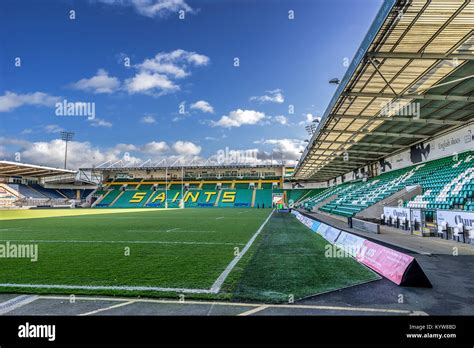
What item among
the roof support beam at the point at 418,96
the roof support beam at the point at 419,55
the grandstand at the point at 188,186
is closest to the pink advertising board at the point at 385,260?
the roof support beam at the point at 419,55

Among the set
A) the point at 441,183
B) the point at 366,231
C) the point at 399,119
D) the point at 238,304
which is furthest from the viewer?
the point at 441,183

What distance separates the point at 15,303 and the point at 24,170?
6709 centimetres

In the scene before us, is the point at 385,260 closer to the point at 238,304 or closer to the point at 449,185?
the point at 238,304

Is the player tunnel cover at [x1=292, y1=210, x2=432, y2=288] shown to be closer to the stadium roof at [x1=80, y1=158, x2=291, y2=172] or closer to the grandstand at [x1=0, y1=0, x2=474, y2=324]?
the grandstand at [x1=0, y1=0, x2=474, y2=324]

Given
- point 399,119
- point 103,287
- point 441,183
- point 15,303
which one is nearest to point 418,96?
point 399,119

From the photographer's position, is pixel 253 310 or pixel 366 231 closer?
pixel 253 310

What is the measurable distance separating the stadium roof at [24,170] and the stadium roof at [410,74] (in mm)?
56281

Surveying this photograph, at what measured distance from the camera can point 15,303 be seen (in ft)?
14.3

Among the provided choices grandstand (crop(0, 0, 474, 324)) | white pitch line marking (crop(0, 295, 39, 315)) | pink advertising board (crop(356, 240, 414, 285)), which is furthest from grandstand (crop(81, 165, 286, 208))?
white pitch line marking (crop(0, 295, 39, 315))

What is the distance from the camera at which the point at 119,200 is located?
62.8 metres

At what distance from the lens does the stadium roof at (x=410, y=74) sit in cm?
777

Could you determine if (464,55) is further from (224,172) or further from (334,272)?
(224,172)

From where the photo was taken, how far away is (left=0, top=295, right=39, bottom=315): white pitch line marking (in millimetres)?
4137
